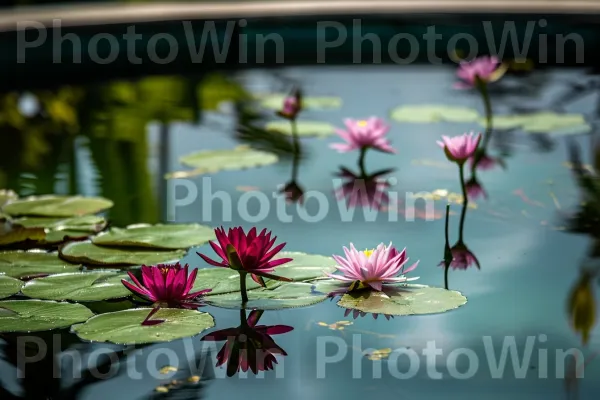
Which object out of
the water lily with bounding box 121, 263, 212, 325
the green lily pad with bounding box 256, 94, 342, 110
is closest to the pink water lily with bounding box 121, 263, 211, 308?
the water lily with bounding box 121, 263, 212, 325

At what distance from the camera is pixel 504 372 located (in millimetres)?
1118

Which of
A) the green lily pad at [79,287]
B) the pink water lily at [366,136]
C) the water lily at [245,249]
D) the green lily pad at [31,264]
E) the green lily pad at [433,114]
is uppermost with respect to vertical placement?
the green lily pad at [433,114]

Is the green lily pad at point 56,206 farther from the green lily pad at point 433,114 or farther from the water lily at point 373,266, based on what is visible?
the green lily pad at point 433,114

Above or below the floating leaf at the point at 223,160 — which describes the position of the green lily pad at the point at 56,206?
below

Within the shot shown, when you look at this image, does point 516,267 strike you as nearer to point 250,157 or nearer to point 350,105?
point 250,157

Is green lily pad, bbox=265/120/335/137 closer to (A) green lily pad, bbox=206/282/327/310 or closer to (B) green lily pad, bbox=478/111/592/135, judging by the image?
(B) green lily pad, bbox=478/111/592/135

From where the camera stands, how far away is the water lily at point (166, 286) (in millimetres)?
1240

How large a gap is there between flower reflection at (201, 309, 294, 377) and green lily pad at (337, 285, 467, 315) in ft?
0.36

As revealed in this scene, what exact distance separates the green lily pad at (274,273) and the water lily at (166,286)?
58 mm

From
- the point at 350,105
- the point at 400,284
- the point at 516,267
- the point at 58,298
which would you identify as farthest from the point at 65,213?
the point at 350,105

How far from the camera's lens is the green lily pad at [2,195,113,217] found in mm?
1716

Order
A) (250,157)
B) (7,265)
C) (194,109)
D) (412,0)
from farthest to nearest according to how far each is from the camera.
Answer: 1. (412,0)
2. (194,109)
3. (250,157)
4. (7,265)

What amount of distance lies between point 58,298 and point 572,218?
0.96 metres

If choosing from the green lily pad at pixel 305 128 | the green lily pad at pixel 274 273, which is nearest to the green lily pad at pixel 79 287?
the green lily pad at pixel 274 273
